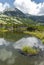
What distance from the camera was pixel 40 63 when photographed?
45.2m

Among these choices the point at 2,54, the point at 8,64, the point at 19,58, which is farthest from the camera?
the point at 2,54

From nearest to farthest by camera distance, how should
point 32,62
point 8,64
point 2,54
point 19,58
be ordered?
1. point 8,64
2. point 32,62
3. point 19,58
4. point 2,54

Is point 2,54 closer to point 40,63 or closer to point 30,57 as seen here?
point 30,57

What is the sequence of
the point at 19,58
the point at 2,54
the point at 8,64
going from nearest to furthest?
the point at 8,64
the point at 19,58
the point at 2,54

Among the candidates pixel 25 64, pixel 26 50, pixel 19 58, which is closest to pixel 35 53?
pixel 26 50

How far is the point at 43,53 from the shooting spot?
55.8m

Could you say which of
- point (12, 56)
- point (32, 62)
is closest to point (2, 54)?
point (12, 56)

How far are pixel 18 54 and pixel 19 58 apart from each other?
415 cm

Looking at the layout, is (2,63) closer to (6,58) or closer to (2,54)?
(6,58)

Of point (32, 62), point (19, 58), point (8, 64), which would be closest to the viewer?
point (8, 64)

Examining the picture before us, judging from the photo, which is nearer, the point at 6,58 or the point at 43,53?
the point at 6,58

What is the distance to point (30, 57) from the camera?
50250mm

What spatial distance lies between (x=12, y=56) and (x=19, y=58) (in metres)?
2.81

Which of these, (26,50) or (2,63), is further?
(26,50)
